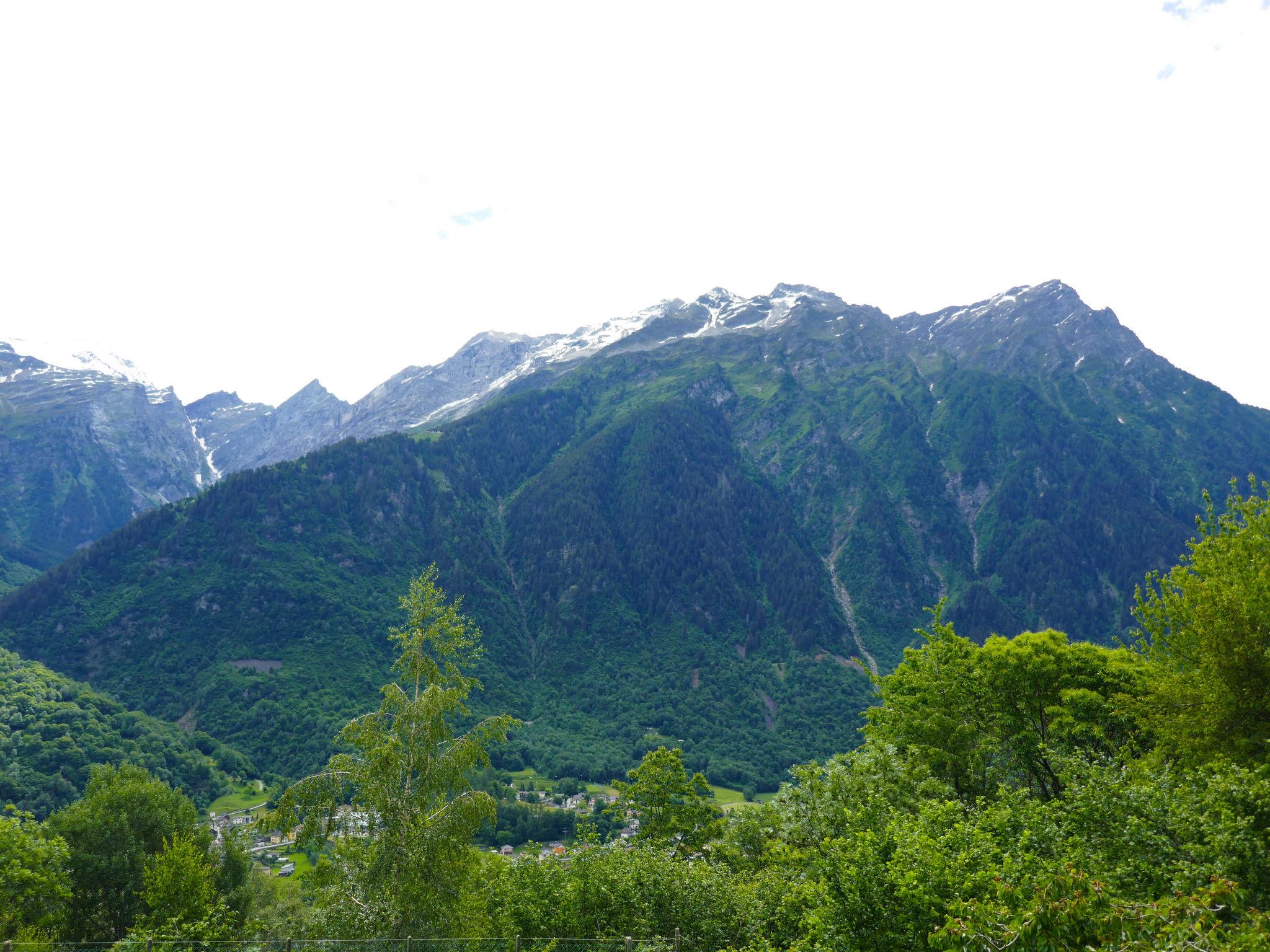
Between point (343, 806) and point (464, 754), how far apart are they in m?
5.50

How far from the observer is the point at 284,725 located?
639 feet

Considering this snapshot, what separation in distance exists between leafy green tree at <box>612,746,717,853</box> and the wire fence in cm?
2494

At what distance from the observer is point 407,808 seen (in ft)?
82.6

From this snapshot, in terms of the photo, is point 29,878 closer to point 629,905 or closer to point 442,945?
point 442,945

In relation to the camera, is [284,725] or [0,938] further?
[284,725]

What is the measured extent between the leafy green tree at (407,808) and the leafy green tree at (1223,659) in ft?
83.6

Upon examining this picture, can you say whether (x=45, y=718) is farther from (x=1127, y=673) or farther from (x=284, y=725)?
(x=1127, y=673)

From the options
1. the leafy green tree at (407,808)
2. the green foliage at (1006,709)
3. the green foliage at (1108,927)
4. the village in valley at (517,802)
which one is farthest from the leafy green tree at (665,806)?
the green foliage at (1108,927)

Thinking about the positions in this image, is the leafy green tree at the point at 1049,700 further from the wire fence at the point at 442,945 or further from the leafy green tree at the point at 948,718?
the wire fence at the point at 442,945

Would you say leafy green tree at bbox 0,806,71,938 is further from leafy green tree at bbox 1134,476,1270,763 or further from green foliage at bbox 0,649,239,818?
green foliage at bbox 0,649,239,818

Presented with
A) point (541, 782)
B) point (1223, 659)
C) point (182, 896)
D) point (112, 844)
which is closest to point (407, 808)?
point (182, 896)

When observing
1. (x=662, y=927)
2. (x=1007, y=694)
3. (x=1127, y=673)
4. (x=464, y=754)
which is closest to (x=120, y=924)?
(x=464, y=754)

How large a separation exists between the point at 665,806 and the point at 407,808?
28.3 meters

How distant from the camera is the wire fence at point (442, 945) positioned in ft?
71.3
